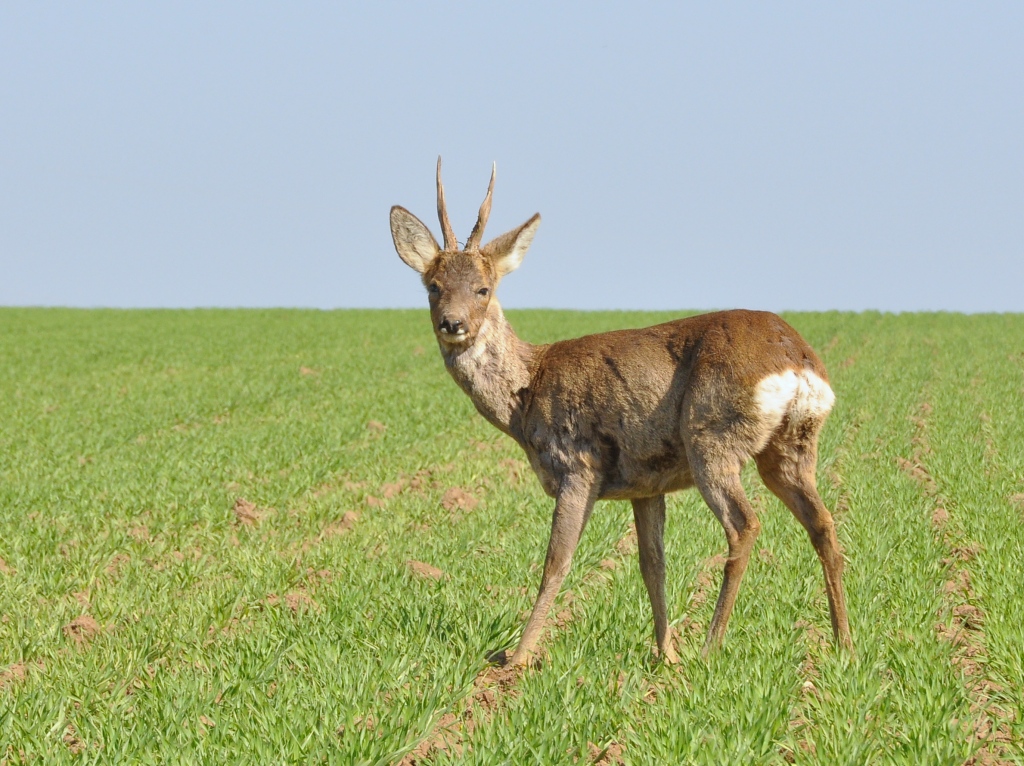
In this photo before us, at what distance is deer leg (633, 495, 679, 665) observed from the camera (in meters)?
6.19

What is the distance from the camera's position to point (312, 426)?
1638cm

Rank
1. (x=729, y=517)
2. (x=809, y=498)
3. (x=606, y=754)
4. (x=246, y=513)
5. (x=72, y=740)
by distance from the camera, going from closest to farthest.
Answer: (x=606, y=754) → (x=72, y=740) → (x=729, y=517) → (x=809, y=498) → (x=246, y=513)

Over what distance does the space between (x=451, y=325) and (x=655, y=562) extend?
1.73 m

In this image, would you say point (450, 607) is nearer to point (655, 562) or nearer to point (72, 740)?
point (655, 562)

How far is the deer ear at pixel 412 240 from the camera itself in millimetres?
6887

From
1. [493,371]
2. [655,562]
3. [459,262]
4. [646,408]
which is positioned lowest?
[655,562]

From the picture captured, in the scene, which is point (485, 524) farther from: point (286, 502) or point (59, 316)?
point (59, 316)

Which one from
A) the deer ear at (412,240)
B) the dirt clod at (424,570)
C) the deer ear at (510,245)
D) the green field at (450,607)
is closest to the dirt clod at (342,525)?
the green field at (450,607)

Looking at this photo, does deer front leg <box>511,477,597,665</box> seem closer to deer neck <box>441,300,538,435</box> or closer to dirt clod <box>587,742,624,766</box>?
deer neck <box>441,300,538,435</box>

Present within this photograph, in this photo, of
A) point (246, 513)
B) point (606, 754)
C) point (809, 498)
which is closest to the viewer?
point (606, 754)

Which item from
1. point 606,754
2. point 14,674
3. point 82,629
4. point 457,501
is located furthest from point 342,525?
point 606,754

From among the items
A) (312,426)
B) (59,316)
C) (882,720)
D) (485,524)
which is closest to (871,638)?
(882,720)

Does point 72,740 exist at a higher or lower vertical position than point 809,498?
lower

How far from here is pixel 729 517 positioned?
5.82 metres
